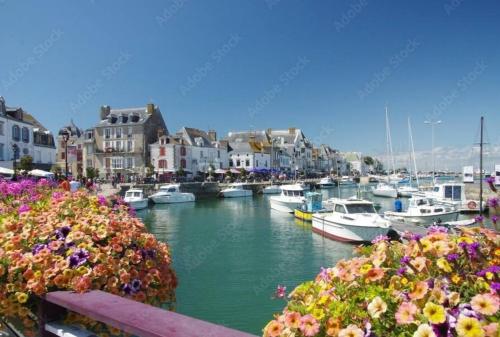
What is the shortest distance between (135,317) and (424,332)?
4.95ft

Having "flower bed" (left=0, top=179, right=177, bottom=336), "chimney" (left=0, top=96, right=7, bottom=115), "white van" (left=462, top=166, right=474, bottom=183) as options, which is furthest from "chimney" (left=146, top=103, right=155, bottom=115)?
"flower bed" (left=0, top=179, right=177, bottom=336)

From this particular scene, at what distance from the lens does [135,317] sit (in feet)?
7.14

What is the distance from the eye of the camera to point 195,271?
62.5ft

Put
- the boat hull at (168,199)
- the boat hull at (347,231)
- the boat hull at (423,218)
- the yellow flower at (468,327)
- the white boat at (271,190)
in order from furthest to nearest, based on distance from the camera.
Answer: the white boat at (271,190), the boat hull at (168,199), the boat hull at (423,218), the boat hull at (347,231), the yellow flower at (468,327)

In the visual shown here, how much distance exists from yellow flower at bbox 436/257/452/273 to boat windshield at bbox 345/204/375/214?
25.3 m

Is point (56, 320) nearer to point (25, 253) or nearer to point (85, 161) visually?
point (25, 253)

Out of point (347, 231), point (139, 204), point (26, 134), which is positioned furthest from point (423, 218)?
point (26, 134)

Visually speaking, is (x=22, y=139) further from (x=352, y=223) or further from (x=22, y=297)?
(x=22, y=297)

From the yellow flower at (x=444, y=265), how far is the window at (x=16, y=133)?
53979 mm

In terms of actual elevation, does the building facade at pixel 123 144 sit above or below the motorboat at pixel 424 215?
above

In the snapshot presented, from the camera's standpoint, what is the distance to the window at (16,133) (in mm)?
47247

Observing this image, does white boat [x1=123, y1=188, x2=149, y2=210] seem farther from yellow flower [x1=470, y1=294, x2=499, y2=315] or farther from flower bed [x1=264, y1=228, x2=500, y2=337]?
yellow flower [x1=470, y1=294, x2=499, y2=315]

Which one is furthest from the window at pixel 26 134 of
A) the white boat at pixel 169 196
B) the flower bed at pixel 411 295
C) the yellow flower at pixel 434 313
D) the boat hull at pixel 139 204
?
the yellow flower at pixel 434 313

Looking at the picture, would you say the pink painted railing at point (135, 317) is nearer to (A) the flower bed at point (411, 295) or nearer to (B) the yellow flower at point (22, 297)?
(B) the yellow flower at point (22, 297)
